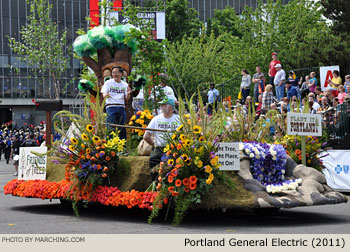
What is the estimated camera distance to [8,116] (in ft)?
227

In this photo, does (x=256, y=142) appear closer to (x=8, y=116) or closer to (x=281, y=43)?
(x=281, y=43)

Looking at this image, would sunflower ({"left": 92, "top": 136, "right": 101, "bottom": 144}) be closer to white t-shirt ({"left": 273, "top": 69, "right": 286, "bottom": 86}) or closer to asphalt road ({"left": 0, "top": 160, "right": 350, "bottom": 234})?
asphalt road ({"left": 0, "top": 160, "right": 350, "bottom": 234})

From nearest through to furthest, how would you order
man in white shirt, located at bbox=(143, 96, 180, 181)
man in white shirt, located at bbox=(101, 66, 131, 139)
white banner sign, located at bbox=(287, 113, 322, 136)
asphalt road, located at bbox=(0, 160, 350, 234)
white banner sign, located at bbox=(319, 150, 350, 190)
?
asphalt road, located at bbox=(0, 160, 350, 234)
man in white shirt, located at bbox=(143, 96, 180, 181)
white banner sign, located at bbox=(287, 113, 322, 136)
man in white shirt, located at bbox=(101, 66, 131, 139)
white banner sign, located at bbox=(319, 150, 350, 190)

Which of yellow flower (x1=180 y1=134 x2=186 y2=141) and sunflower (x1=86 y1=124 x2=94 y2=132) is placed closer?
yellow flower (x1=180 y1=134 x2=186 y2=141)

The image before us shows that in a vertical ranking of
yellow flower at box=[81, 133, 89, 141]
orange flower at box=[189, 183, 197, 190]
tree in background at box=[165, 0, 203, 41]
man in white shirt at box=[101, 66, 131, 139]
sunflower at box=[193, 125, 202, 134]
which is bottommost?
orange flower at box=[189, 183, 197, 190]

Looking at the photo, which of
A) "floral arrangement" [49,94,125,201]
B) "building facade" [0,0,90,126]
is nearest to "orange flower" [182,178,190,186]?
"floral arrangement" [49,94,125,201]

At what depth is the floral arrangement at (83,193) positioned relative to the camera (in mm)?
10292

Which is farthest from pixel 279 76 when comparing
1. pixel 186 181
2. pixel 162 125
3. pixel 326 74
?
pixel 186 181

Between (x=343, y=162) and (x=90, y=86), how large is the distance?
687 centimetres

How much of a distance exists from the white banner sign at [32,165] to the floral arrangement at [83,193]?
0.15 m

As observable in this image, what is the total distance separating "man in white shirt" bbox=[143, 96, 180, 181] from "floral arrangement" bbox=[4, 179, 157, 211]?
0.43 metres

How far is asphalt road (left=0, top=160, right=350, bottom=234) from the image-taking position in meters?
9.28

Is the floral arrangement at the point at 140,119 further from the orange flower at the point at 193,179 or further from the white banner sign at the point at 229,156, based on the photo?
the orange flower at the point at 193,179

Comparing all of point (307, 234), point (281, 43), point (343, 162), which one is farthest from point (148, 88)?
point (281, 43)
